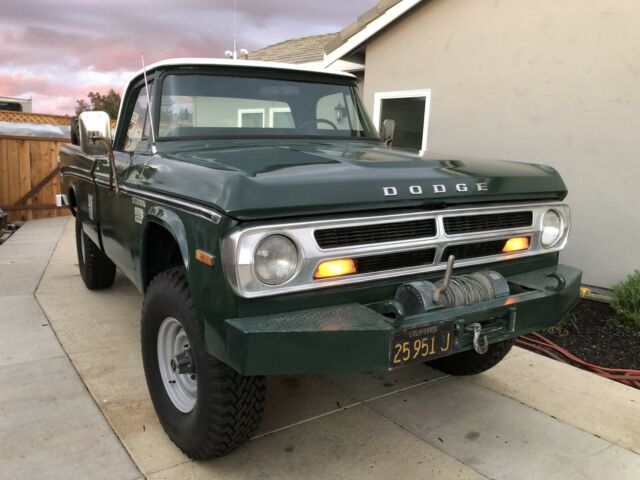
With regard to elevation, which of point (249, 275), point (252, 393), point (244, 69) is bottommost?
point (252, 393)

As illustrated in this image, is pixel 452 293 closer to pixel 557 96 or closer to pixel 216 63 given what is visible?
pixel 216 63

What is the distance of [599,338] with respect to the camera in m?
4.32

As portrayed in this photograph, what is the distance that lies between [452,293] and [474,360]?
128 centimetres

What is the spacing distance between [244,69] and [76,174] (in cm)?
218

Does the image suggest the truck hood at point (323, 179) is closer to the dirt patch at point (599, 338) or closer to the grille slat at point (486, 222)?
the grille slat at point (486, 222)

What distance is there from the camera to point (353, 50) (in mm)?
7508

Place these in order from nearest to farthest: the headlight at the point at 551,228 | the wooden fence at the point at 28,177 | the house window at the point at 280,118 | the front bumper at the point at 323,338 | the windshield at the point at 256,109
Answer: the front bumper at the point at 323,338 < the headlight at the point at 551,228 < the windshield at the point at 256,109 < the house window at the point at 280,118 < the wooden fence at the point at 28,177

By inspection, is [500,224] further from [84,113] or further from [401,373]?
[84,113]

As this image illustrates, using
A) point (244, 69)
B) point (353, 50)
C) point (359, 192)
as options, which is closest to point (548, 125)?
point (353, 50)

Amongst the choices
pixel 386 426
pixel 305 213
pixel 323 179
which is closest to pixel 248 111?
pixel 323 179

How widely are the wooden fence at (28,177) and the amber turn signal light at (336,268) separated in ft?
34.6

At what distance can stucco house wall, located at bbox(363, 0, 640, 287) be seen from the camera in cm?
502

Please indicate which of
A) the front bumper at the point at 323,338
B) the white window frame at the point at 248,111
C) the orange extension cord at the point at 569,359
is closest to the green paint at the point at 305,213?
the front bumper at the point at 323,338

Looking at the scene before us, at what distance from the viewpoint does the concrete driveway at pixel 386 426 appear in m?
2.55
